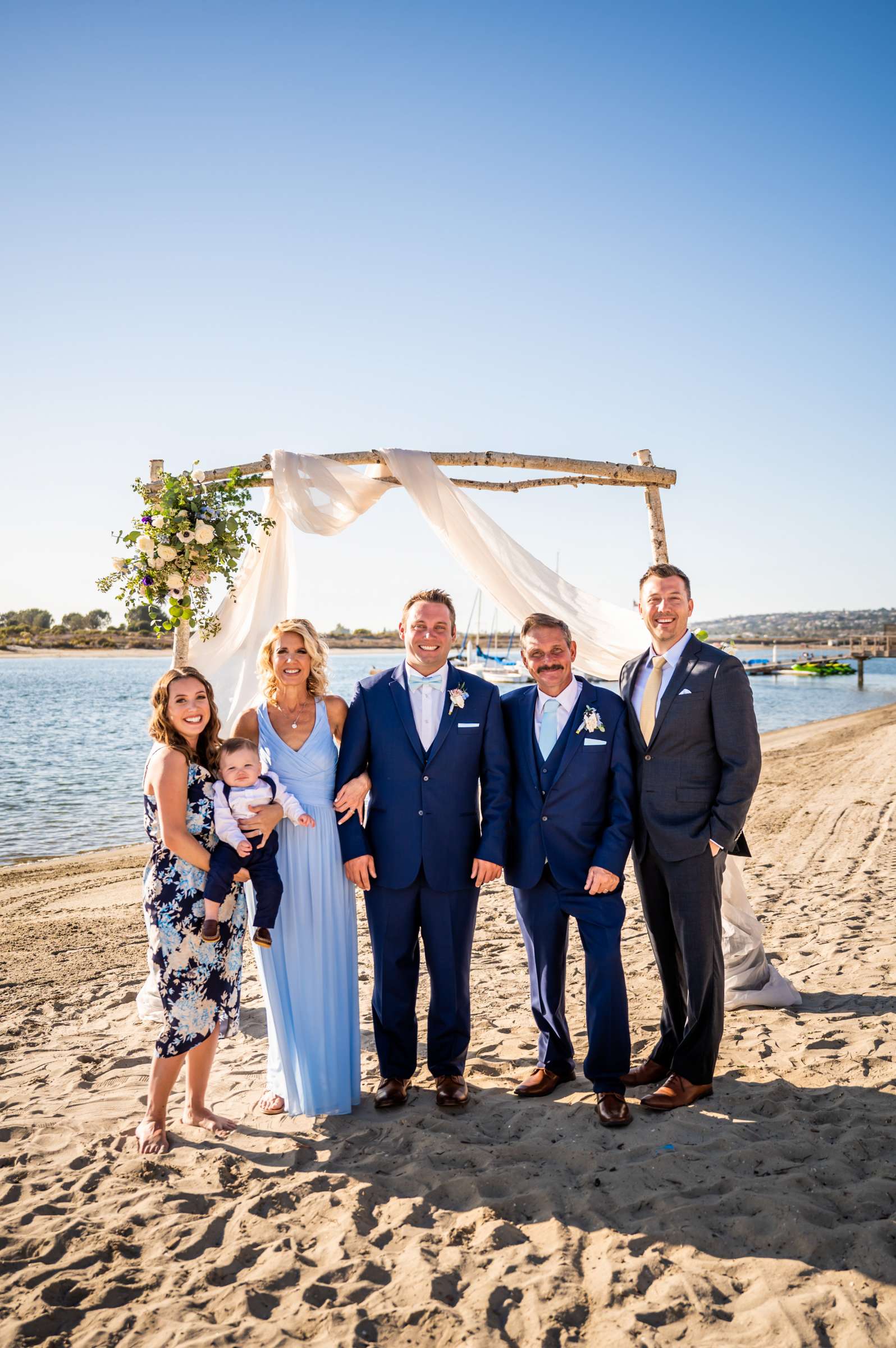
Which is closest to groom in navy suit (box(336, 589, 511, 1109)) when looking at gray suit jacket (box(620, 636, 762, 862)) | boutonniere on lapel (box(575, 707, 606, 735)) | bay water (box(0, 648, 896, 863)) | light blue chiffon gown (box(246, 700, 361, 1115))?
light blue chiffon gown (box(246, 700, 361, 1115))

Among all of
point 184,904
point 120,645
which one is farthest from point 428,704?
point 120,645

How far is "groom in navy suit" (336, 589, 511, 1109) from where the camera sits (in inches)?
152

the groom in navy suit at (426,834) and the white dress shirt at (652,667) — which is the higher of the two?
the white dress shirt at (652,667)

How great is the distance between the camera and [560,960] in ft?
12.9

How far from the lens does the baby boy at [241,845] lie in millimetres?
3488

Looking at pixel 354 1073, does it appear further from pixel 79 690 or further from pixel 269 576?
pixel 79 690

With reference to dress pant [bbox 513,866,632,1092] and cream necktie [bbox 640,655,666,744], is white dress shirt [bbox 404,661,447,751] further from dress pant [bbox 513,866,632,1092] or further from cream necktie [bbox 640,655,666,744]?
cream necktie [bbox 640,655,666,744]

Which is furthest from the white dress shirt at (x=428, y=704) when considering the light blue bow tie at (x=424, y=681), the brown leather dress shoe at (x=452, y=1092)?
the brown leather dress shoe at (x=452, y=1092)

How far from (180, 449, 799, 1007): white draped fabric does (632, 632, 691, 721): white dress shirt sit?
1.29 m

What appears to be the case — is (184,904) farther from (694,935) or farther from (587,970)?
(694,935)

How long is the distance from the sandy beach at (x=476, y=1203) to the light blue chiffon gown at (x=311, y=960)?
0.65 feet

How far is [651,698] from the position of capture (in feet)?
12.9

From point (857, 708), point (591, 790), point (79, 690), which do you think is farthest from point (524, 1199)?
point (79, 690)

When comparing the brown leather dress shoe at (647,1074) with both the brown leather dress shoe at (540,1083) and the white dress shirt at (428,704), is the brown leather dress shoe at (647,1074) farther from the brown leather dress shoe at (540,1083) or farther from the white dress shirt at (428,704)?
the white dress shirt at (428,704)
